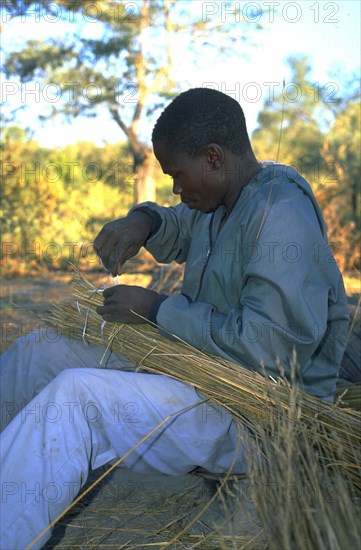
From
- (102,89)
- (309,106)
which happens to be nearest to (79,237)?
(102,89)

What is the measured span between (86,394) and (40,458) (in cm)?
20

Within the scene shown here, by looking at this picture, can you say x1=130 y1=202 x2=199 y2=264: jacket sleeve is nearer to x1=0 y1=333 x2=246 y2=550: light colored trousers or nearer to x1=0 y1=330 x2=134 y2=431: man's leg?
x1=0 y1=330 x2=134 y2=431: man's leg

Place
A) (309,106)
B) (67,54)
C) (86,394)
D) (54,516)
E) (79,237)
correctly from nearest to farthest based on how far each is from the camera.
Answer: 1. (54,516)
2. (86,394)
3. (79,237)
4. (67,54)
5. (309,106)

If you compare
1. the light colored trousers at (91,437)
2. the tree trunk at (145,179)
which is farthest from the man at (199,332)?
the tree trunk at (145,179)

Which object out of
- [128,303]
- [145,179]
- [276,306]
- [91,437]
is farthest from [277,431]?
[145,179]

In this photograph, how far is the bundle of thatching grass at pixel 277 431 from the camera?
1.30 m

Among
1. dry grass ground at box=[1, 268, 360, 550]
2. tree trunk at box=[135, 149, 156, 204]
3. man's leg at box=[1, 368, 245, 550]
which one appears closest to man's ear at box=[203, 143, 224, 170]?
man's leg at box=[1, 368, 245, 550]

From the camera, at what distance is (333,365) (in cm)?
209

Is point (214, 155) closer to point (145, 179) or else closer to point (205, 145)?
point (205, 145)

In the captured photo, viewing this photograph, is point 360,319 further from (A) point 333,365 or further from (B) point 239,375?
(B) point 239,375

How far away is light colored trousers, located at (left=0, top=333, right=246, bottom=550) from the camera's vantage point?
1.60m

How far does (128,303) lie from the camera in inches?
81.0

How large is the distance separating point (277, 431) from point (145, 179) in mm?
11624

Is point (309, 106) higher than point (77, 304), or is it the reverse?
point (309, 106)
